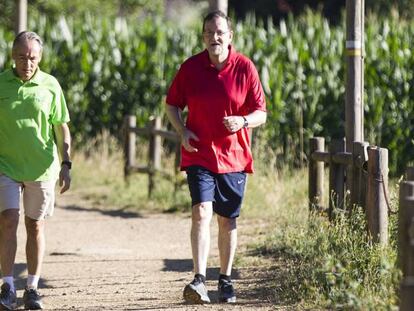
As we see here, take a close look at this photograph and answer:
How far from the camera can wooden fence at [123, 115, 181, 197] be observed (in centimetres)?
1442

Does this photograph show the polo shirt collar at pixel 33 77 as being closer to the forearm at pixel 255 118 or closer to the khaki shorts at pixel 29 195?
the khaki shorts at pixel 29 195

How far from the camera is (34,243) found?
311 inches

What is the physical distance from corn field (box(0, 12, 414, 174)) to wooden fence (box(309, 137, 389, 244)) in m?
6.09

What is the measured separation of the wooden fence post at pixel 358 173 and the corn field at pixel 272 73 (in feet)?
26.1

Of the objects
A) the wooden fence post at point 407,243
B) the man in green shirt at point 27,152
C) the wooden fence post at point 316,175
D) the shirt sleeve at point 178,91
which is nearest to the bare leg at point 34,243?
the man in green shirt at point 27,152

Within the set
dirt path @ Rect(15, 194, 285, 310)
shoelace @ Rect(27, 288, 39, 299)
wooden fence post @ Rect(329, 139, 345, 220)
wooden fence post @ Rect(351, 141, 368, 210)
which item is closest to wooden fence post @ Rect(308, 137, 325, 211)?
wooden fence post @ Rect(329, 139, 345, 220)

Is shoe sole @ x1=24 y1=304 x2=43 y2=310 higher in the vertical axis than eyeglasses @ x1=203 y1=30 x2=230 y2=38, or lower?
lower

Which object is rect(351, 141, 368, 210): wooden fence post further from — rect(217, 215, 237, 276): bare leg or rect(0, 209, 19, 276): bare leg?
rect(0, 209, 19, 276): bare leg

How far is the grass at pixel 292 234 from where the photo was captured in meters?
7.01

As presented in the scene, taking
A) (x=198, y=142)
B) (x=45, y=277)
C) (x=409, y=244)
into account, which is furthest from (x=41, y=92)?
(x=409, y=244)

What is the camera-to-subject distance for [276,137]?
17625 millimetres

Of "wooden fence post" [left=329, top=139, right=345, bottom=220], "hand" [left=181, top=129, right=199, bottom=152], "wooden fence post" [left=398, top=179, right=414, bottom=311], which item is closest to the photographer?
"wooden fence post" [left=398, top=179, right=414, bottom=311]

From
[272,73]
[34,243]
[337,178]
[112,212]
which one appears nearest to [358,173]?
[337,178]

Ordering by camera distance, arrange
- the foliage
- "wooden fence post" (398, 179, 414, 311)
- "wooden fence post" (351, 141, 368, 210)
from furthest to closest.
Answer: "wooden fence post" (351, 141, 368, 210) < the foliage < "wooden fence post" (398, 179, 414, 311)
